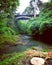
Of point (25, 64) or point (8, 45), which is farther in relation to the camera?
point (8, 45)

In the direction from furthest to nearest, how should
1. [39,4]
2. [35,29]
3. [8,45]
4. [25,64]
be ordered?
[39,4]
[35,29]
[8,45]
[25,64]

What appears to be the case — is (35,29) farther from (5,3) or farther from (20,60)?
(20,60)

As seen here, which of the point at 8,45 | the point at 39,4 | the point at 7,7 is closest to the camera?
the point at 7,7

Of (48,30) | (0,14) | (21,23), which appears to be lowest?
(21,23)

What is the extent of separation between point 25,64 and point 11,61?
743 millimetres

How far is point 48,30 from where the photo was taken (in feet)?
51.8

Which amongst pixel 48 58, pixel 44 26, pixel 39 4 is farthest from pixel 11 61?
pixel 39 4

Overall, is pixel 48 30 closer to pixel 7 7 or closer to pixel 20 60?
pixel 7 7

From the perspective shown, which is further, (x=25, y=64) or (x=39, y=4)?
(x=39, y=4)

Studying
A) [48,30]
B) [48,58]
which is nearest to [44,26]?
[48,30]

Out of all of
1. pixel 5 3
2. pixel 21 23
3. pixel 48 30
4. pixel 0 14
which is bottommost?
pixel 21 23

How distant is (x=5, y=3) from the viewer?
35.5 feet

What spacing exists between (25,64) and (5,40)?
22.6ft

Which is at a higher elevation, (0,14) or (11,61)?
(0,14)
